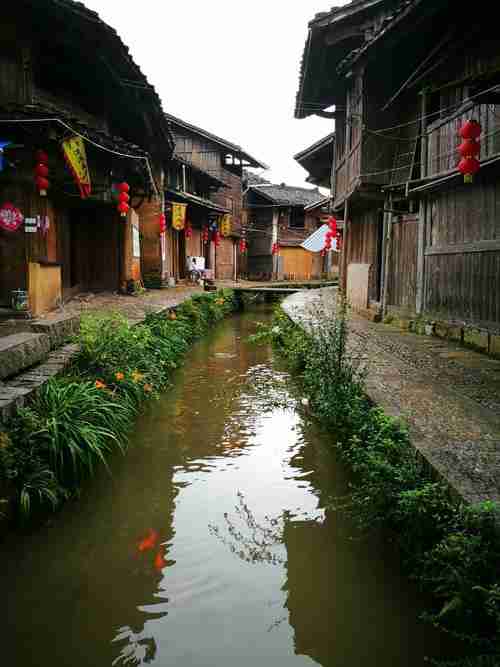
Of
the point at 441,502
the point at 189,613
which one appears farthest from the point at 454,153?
the point at 189,613

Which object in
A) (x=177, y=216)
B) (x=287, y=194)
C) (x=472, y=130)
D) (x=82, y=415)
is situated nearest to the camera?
(x=82, y=415)

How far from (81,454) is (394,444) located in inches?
101

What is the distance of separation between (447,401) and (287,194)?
35.3m

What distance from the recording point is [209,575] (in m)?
3.42

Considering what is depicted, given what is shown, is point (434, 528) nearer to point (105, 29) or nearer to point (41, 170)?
point (41, 170)

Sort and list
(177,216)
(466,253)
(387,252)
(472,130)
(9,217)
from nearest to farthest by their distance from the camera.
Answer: (472,130) < (466,253) < (9,217) < (387,252) < (177,216)

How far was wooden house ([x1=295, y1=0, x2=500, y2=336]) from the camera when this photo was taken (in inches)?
315

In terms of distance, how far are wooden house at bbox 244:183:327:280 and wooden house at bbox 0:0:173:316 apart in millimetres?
21821

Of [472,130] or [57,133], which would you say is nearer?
[472,130]

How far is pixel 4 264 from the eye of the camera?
10.1 meters

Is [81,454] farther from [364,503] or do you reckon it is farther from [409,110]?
[409,110]

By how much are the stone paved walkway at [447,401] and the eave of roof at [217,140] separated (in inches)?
800

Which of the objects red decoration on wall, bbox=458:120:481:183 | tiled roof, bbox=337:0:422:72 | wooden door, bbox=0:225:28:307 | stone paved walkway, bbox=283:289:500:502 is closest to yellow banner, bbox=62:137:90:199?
wooden door, bbox=0:225:28:307

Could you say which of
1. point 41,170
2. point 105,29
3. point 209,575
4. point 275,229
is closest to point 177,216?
point 105,29
